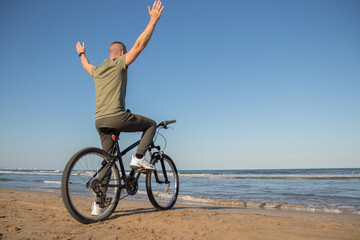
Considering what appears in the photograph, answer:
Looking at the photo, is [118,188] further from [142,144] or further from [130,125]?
[130,125]

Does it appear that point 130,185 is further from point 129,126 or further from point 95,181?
point 129,126

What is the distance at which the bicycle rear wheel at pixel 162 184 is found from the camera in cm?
413

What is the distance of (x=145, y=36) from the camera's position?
10.1ft

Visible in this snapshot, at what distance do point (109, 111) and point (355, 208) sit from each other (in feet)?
18.5

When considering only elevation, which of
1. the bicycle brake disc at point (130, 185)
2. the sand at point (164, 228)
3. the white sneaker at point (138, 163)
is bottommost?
the sand at point (164, 228)

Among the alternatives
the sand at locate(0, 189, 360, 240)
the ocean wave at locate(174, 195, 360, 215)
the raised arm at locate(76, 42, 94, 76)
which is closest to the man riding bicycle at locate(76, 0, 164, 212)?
the raised arm at locate(76, 42, 94, 76)

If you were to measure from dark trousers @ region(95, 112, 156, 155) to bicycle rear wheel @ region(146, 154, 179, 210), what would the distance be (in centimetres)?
70

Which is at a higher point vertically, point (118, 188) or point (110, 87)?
point (110, 87)

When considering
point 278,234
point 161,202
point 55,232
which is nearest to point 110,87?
point 55,232

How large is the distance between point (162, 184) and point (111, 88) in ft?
6.58

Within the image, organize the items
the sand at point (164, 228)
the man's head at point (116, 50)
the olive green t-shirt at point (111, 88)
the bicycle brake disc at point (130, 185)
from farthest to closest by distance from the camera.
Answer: the bicycle brake disc at point (130, 185) → the man's head at point (116, 50) → the olive green t-shirt at point (111, 88) → the sand at point (164, 228)

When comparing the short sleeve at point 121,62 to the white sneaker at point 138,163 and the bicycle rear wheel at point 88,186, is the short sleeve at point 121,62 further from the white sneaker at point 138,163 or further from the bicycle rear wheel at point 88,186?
the white sneaker at point 138,163

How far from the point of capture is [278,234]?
9.25 feet

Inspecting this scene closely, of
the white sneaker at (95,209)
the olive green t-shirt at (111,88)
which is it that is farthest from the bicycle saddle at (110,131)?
the white sneaker at (95,209)
